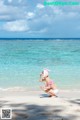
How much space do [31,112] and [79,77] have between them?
9188mm

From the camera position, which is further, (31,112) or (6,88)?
(6,88)

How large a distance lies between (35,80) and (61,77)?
142cm

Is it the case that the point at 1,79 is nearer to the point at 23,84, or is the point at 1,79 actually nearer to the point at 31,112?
the point at 23,84

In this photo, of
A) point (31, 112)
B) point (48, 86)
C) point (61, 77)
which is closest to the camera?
point (31, 112)

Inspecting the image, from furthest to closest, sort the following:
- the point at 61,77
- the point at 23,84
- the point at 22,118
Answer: the point at 61,77 < the point at 23,84 < the point at 22,118

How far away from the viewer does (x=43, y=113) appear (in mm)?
6383

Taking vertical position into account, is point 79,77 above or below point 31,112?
above

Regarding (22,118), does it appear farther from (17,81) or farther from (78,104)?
(17,81)

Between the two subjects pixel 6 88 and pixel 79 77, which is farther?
pixel 79 77

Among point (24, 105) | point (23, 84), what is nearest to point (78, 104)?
point (24, 105)

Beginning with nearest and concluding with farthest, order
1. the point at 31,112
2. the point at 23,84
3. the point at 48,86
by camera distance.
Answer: the point at 31,112
the point at 48,86
the point at 23,84

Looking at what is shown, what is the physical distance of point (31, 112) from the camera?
6.45m

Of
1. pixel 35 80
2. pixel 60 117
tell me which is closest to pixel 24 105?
pixel 60 117

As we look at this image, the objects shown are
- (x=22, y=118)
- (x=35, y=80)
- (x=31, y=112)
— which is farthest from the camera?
(x=35, y=80)
